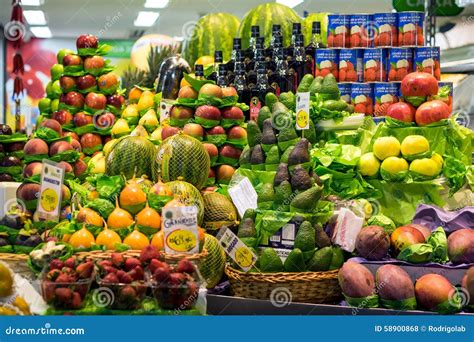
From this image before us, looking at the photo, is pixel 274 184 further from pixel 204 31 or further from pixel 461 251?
pixel 204 31

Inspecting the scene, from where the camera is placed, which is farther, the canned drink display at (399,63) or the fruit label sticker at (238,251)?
the canned drink display at (399,63)

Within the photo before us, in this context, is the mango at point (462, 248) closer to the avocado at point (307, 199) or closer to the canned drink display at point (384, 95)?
the avocado at point (307, 199)

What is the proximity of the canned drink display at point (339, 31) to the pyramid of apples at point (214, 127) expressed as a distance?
2.70ft

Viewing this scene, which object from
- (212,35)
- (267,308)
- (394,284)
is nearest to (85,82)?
(212,35)

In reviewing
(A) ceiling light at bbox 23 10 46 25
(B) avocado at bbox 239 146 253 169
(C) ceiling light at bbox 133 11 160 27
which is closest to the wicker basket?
(B) avocado at bbox 239 146 253 169

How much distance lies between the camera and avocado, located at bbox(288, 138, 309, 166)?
2.95 metres

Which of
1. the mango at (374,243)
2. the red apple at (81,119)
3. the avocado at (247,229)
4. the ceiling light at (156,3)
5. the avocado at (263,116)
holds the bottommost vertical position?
the mango at (374,243)

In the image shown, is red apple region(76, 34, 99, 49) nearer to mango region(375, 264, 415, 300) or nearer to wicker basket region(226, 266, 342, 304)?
wicker basket region(226, 266, 342, 304)

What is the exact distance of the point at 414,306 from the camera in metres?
2.62

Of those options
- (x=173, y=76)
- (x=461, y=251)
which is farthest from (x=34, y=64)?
(x=461, y=251)

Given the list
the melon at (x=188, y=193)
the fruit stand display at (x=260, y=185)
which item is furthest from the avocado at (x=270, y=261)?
the melon at (x=188, y=193)

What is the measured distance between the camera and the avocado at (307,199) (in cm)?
284

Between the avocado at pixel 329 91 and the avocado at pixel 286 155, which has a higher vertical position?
the avocado at pixel 329 91

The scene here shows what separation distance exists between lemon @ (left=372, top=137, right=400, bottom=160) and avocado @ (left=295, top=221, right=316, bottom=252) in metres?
0.66
